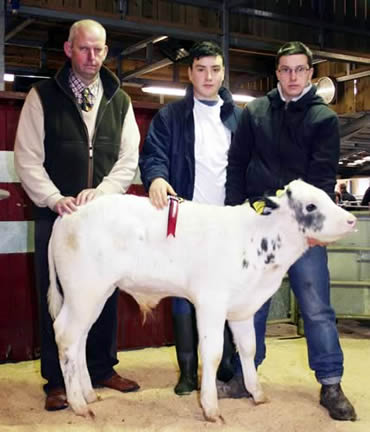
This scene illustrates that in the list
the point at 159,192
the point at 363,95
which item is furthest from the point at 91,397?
the point at 363,95

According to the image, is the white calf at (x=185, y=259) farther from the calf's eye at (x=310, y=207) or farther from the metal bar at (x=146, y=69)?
the metal bar at (x=146, y=69)

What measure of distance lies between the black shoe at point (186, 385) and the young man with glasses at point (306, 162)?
2.53ft

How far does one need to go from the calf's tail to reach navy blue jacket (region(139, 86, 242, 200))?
716mm

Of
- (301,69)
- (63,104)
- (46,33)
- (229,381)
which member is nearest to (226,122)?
(301,69)

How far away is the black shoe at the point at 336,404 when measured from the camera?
330cm

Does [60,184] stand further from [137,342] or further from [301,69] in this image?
[137,342]

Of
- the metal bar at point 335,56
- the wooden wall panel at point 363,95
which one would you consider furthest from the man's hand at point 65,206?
the wooden wall panel at point 363,95

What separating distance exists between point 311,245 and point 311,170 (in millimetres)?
443

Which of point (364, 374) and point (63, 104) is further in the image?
point (364, 374)

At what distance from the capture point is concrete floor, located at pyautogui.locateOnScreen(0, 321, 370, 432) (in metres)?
3.20

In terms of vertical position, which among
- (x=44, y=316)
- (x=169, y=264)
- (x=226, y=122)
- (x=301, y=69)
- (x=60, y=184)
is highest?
(x=301, y=69)

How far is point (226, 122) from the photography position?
12.2ft

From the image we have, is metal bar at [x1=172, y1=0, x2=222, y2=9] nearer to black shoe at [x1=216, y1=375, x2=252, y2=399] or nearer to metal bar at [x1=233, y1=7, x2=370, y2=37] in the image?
metal bar at [x1=233, y1=7, x2=370, y2=37]

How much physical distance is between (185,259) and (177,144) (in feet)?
2.71
